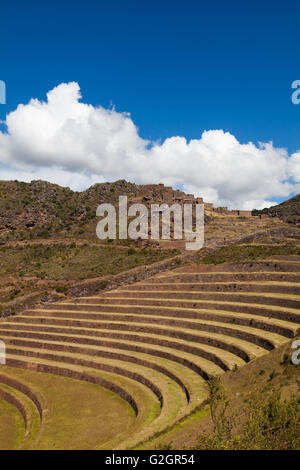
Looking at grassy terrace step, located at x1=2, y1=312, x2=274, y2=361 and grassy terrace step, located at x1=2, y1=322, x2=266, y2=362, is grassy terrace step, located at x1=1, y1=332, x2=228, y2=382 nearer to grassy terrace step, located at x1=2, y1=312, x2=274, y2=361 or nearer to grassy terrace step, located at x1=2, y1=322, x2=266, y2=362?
grassy terrace step, located at x1=2, y1=322, x2=266, y2=362

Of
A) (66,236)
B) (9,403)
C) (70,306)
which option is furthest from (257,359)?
(66,236)

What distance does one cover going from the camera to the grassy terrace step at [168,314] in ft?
54.6

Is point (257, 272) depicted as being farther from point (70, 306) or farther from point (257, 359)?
point (70, 306)

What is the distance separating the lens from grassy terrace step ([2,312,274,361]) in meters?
15.5

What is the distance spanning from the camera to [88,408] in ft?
53.3

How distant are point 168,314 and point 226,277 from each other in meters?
5.44

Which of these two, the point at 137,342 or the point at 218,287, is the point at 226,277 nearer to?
the point at 218,287

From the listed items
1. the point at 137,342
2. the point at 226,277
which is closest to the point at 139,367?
the point at 137,342

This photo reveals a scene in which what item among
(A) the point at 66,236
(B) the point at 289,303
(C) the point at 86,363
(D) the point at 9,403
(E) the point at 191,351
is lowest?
(D) the point at 9,403

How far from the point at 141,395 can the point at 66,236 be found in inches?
1638

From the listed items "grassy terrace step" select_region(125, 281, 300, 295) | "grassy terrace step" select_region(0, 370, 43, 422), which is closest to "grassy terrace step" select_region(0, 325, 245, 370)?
"grassy terrace step" select_region(0, 370, 43, 422)

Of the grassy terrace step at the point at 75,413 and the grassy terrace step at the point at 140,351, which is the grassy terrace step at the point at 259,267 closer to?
the grassy terrace step at the point at 140,351

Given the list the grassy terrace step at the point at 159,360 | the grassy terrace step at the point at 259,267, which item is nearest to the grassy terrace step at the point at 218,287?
the grassy terrace step at the point at 259,267

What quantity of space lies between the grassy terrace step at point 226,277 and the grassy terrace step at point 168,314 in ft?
12.3
